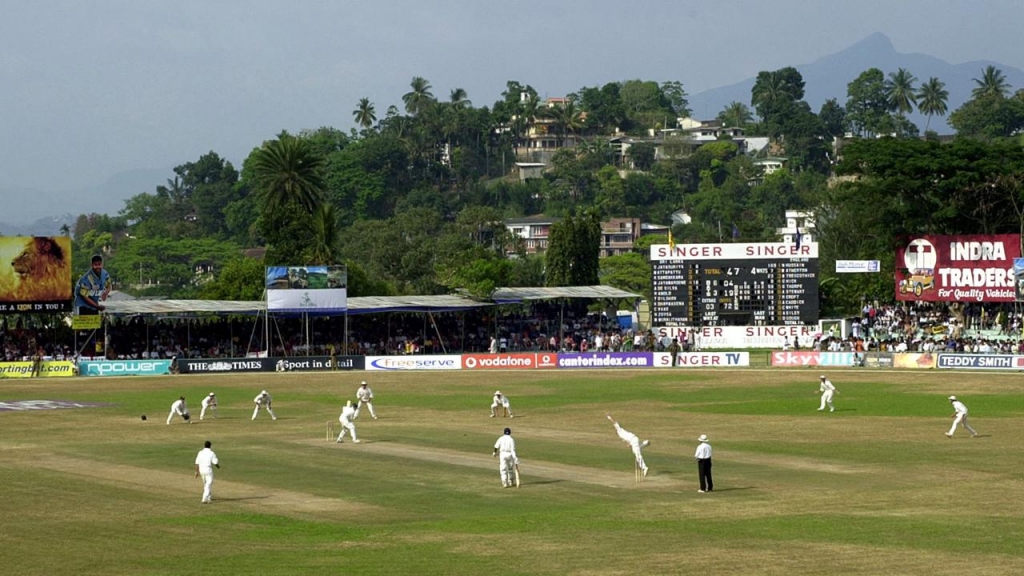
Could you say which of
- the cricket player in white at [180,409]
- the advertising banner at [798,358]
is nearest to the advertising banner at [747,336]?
the advertising banner at [798,358]

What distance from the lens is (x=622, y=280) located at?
149 meters

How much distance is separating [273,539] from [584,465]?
14.3 m

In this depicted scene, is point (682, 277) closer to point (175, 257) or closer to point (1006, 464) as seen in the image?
point (1006, 464)

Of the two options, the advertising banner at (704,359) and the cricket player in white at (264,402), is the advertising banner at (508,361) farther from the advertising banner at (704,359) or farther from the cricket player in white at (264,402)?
the cricket player in white at (264,402)

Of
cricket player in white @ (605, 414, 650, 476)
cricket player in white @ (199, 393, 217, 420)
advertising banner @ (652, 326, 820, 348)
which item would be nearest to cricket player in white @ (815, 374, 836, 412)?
cricket player in white @ (605, 414, 650, 476)

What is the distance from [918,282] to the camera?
91.5m

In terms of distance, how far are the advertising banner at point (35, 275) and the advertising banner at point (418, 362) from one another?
67.1 feet

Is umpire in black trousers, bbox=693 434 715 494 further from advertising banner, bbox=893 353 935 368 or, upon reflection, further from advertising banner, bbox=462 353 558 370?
advertising banner, bbox=462 353 558 370

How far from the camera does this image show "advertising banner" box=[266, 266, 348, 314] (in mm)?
91500

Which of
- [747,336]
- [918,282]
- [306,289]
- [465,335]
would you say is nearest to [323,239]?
[465,335]

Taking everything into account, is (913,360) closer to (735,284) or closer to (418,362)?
(735,284)

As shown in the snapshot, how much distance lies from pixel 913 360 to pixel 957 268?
11296mm

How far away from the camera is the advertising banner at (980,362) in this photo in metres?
78.6

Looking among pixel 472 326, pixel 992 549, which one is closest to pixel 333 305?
A: pixel 472 326
